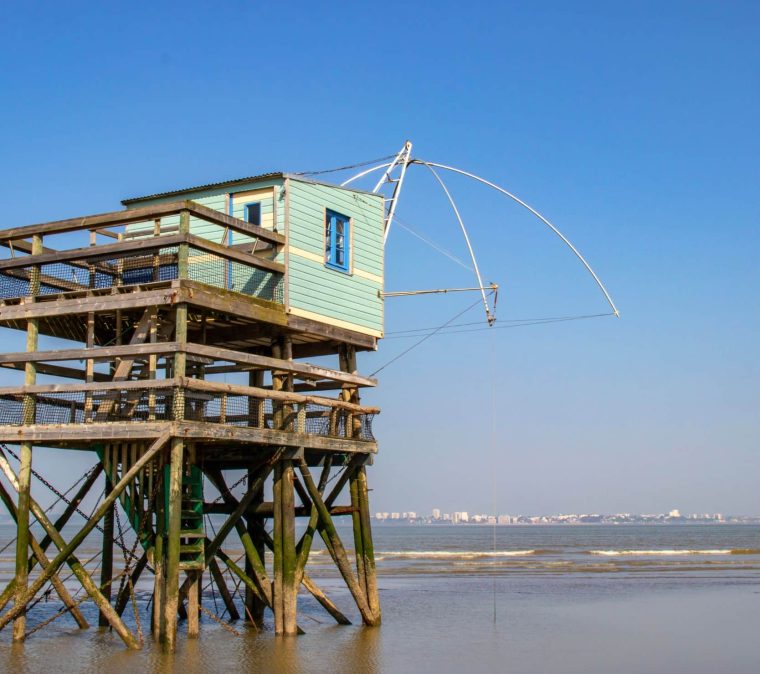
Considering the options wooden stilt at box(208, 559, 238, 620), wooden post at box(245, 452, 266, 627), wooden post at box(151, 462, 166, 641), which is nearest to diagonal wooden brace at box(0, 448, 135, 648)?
wooden post at box(151, 462, 166, 641)

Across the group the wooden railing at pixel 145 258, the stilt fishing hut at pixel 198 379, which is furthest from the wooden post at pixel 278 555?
the wooden railing at pixel 145 258

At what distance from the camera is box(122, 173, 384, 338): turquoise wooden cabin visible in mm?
20641

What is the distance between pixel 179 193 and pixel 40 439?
6046 millimetres

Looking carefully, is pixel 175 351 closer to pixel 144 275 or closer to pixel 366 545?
pixel 144 275

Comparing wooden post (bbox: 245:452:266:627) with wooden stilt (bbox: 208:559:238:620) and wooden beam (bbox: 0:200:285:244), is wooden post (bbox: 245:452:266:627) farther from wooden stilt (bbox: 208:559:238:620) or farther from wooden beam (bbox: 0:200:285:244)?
wooden beam (bbox: 0:200:285:244)

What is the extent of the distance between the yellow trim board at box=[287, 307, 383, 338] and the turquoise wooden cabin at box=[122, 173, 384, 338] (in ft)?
0.06

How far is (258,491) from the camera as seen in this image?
21.5m

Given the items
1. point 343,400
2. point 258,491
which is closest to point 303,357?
point 343,400

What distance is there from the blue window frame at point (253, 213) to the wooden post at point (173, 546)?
206 inches

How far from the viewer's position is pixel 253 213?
21.3m

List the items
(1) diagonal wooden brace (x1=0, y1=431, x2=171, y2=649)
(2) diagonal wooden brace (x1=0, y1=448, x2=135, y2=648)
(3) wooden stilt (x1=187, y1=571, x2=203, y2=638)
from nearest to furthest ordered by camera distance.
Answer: (1) diagonal wooden brace (x1=0, y1=431, x2=171, y2=649) → (2) diagonal wooden brace (x1=0, y1=448, x2=135, y2=648) → (3) wooden stilt (x1=187, y1=571, x2=203, y2=638)

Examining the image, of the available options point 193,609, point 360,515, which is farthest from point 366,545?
point 193,609

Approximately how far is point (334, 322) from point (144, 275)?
3.97 m

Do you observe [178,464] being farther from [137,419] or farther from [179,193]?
[179,193]
